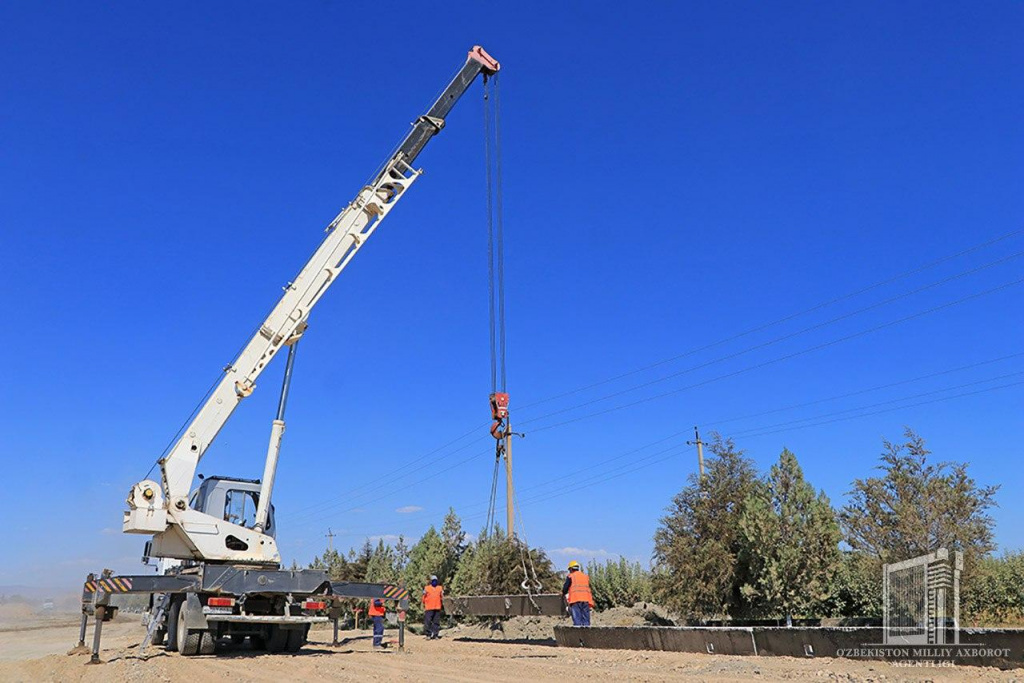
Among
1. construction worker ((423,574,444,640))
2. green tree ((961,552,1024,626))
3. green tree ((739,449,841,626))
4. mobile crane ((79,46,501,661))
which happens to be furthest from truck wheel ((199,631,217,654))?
green tree ((961,552,1024,626))

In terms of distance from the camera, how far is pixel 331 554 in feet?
138

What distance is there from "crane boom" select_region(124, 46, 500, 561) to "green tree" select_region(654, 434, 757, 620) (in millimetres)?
11249

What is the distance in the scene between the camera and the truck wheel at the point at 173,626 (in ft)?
46.4

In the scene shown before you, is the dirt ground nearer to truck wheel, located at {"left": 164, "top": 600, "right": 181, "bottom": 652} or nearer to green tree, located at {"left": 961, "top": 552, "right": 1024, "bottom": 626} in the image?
truck wheel, located at {"left": 164, "top": 600, "right": 181, "bottom": 652}

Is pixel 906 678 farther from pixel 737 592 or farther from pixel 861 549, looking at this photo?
pixel 737 592

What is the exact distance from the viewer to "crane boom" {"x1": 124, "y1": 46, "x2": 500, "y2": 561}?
14312mm

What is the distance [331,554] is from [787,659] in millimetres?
35334

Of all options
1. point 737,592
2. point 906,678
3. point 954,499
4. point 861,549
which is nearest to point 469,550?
point 737,592

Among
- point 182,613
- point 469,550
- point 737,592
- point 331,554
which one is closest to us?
point 182,613

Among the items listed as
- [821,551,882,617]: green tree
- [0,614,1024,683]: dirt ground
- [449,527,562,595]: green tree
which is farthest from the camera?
[449,527,562,595]: green tree

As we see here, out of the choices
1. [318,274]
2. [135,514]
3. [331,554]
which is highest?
[318,274]

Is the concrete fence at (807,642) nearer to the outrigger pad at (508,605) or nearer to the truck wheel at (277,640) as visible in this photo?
the outrigger pad at (508,605)

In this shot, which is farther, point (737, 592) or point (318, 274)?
point (737, 592)

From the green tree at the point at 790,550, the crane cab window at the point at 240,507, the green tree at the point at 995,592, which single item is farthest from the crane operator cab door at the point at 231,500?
the green tree at the point at 995,592
